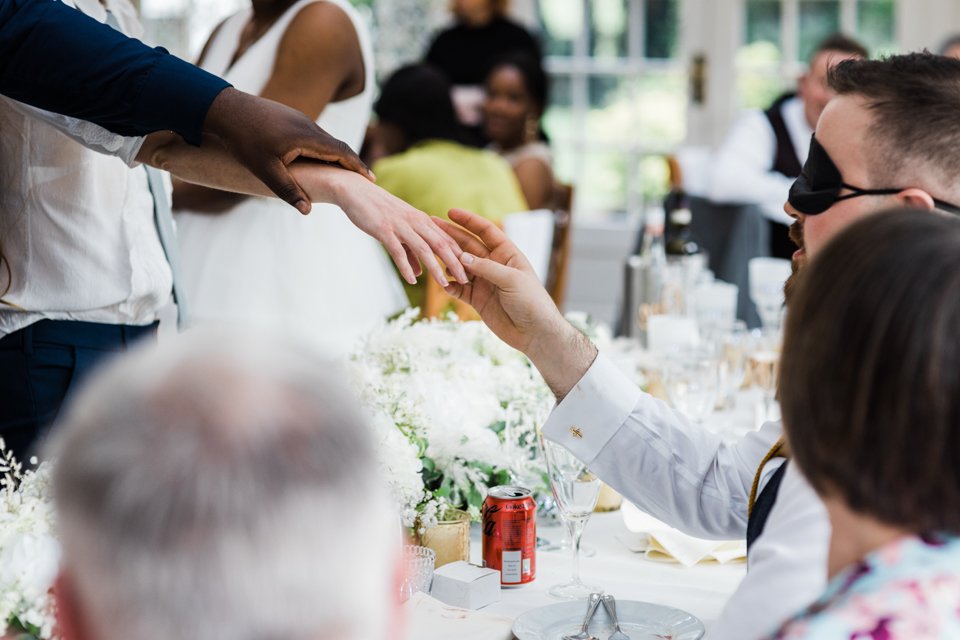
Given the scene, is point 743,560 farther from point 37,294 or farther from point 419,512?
point 37,294

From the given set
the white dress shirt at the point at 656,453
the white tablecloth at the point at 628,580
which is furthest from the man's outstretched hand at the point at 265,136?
the white tablecloth at the point at 628,580

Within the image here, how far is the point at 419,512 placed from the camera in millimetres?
1391

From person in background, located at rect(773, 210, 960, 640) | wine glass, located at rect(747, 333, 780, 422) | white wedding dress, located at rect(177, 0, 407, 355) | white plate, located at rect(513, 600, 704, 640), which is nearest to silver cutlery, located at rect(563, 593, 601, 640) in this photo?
white plate, located at rect(513, 600, 704, 640)

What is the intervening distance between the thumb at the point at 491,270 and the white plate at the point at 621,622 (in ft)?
1.26

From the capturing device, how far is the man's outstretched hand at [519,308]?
1398 mm

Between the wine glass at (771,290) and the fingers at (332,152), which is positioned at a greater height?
the fingers at (332,152)

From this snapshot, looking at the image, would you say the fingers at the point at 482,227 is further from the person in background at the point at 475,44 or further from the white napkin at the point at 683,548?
the person in background at the point at 475,44

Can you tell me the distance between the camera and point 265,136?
1353 millimetres

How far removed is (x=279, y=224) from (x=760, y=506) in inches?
62.9

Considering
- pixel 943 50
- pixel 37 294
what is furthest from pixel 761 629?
pixel 943 50

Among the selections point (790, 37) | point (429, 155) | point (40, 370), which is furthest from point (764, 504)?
point (790, 37)

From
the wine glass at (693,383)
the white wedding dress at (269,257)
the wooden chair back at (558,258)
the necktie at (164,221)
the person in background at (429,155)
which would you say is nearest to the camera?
the necktie at (164,221)

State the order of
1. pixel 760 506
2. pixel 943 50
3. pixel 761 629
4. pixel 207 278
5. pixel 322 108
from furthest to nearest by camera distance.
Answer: pixel 943 50 → pixel 207 278 → pixel 322 108 → pixel 760 506 → pixel 761 629

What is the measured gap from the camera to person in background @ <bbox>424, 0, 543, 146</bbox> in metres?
5.71
